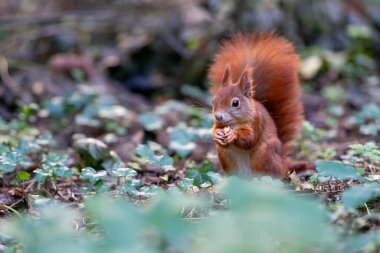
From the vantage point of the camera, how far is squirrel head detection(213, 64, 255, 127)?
9.07 feet

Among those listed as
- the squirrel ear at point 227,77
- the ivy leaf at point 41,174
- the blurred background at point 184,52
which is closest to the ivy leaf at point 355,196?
the squirrel ear at point 227,77

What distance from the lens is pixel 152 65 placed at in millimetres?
5199

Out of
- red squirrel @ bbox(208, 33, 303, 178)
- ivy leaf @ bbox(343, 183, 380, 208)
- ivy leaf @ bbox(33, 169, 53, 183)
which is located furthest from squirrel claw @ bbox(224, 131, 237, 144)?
ivy leaf @ bbox(343, 183, 380, 208)

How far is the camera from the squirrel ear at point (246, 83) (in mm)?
2805

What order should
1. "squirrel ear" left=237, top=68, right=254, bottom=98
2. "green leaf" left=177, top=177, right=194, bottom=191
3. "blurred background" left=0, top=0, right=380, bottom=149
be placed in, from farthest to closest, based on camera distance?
"blurred background" left=0, top=0, right=380, bottom=149 < "squirrel ear" left=237, top=68, right=254, bottom=98 < "green leaf" left=177, top=177, right=194, bottom=191

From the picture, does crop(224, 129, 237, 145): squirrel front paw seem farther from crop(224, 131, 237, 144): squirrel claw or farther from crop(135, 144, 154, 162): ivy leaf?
crop(135, 144, 154, 162): ivy leaf

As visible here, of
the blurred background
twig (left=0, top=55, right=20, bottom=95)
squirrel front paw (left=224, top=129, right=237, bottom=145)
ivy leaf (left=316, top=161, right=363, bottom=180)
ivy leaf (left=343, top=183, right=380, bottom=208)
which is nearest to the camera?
ivy leaf (left=343, top=183, right=380, bottom=208)

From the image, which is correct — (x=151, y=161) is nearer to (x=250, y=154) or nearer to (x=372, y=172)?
(x=250, y=154)

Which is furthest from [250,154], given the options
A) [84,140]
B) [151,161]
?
[84,140]

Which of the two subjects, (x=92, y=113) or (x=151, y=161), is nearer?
(x=151, y=161)

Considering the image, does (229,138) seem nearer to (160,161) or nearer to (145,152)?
(160,161)

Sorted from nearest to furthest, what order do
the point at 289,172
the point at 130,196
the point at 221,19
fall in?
the point at 130,196
the point at 289,172
the point at 221,19

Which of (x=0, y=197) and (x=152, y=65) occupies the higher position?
(x=152, y=65)

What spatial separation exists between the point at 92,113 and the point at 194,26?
1.54 m
